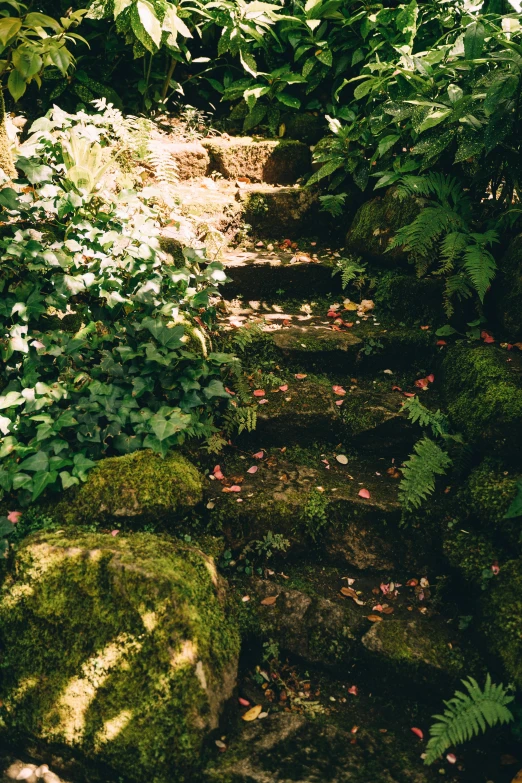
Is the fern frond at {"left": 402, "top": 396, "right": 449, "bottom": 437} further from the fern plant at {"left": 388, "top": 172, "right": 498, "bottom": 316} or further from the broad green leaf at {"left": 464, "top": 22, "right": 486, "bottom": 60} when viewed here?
the broad green leaf at {"left": 464, "top": 22, "right": 486, "bottom": 60}

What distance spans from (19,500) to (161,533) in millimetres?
852

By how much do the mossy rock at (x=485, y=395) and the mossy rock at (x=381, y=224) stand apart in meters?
1.29

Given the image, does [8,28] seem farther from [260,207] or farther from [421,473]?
[421,473]

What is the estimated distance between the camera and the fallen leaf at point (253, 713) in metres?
2.72

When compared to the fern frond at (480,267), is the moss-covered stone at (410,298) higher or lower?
lower

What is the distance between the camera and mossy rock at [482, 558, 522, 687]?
2662 mm

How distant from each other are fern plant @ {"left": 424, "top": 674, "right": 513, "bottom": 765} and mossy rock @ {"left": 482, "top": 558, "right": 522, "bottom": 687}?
18cm

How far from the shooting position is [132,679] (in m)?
2.54

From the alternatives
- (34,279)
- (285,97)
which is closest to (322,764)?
(34,279)

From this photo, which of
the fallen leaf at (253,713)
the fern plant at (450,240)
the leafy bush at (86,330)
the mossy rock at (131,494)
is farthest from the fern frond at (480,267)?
the fallen leaf at (253,713)

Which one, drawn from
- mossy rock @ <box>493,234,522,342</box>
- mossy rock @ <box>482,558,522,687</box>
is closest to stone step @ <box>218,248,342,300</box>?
mossy rock @ <box>493,234,522,342</box>

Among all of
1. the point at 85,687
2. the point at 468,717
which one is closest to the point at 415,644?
the point at 468,717

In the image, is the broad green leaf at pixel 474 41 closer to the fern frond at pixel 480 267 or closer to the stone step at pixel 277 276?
the fern frond at pixel 480 267

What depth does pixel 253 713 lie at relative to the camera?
2740mm
